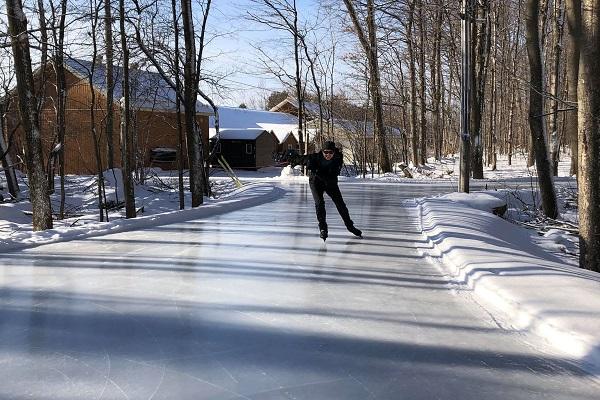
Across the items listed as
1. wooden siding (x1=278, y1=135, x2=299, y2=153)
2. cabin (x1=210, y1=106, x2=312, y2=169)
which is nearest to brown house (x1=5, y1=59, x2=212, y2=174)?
cabin (x1=210, y1=106, x2=312, y2=169)

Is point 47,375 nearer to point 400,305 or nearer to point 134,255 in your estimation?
point 400,305

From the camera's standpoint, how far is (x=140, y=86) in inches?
1222

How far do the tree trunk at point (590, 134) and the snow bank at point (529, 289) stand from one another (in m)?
1.41

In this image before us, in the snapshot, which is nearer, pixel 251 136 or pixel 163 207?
pixel 163 207

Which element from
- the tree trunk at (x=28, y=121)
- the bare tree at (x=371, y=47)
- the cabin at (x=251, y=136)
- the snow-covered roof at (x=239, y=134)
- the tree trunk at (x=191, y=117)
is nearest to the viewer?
the tree trunk at (x=28, y=121)

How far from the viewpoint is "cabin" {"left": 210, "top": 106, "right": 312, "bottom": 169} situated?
4238cm

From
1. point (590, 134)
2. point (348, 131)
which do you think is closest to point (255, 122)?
point (348, 131)

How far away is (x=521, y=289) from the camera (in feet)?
16.9

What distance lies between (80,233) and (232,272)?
12.5ft

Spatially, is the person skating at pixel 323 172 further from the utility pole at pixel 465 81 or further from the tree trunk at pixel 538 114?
the tree trunk at pixel 538 114

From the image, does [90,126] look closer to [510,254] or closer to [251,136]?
[251,136]

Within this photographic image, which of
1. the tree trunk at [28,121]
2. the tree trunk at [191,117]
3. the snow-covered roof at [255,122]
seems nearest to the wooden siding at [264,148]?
the snow-covered roof at [255,122]

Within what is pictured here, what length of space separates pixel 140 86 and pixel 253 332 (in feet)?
96.1

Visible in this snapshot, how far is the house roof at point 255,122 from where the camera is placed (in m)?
48.3
